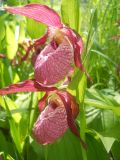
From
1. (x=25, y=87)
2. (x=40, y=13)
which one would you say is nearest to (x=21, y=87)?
(x=25, y=87)

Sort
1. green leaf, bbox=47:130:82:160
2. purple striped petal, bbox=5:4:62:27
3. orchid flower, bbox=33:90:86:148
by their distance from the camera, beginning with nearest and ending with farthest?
purple striped petal, bbox=5:4:62:27, orchid flower, bbox=33:90:86:148, green leaf, bbox=47:130:82:160

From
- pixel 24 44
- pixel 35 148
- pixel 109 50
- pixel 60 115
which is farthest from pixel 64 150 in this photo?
pixel 109 50

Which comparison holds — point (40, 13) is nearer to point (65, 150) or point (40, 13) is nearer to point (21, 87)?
point (21, 87)

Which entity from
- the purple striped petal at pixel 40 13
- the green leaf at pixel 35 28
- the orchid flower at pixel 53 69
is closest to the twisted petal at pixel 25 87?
the orchid flower at pixel 53 69

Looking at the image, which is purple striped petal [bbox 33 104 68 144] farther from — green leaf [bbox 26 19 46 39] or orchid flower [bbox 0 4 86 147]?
green leaf [bbox 26 19 46 39]

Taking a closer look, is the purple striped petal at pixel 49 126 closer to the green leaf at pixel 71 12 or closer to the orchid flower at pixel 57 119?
the orchid flower at pixel 57 119

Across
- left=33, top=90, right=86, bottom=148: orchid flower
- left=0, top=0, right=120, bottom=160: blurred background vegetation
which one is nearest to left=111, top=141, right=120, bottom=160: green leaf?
left=0, top=0, right=120, bottom=160: blurred background vegetation

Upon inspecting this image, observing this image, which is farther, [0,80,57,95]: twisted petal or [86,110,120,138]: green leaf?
[86,110,120,138]: green leaf
